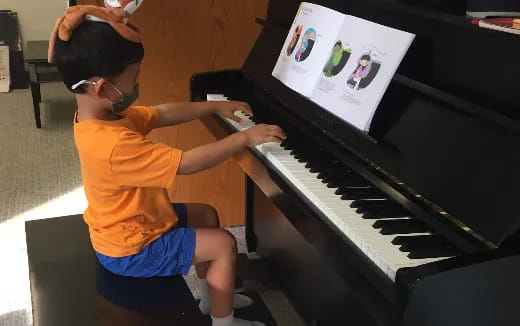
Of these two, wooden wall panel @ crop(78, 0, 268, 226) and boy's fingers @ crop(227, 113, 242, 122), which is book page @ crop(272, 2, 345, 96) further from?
wooden wall panel @ crop(78, 0, 268, 226)

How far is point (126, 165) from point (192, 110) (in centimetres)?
50

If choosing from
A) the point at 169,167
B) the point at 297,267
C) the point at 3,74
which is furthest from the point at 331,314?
the point at 3,74

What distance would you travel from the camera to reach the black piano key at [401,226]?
1.07 m

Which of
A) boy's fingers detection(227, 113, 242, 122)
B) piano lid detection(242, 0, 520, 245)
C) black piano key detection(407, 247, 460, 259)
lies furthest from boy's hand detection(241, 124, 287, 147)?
black piano key detection(407, 247, 460, 259)

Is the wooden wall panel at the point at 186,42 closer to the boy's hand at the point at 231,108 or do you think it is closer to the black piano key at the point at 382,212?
the boy's hand at the point at 231,108

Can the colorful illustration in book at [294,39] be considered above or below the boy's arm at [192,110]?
above

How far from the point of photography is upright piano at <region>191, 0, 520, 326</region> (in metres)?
0.92

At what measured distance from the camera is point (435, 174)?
1130 mm

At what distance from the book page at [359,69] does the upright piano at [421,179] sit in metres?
0.03

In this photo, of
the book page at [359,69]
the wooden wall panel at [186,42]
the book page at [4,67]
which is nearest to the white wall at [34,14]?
the book page at [4,67]

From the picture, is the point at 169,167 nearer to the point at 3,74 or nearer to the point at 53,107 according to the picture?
the point at 53,107

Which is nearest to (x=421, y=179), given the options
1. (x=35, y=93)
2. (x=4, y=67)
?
(x=35, y=93)

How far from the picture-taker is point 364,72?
1.35 meters

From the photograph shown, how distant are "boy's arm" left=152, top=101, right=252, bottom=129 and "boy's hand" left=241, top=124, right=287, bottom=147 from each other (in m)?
0.25
